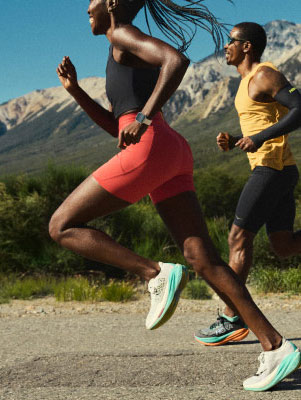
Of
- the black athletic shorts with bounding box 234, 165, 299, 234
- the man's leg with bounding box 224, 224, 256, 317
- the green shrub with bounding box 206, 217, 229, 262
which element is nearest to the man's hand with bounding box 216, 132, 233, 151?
the black athletic shorts with bounding box 234, 165, 299, 234

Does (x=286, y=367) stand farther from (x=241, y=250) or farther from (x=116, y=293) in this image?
(x=116, y=293)

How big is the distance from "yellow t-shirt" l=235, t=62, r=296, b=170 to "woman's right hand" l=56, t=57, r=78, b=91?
1.36 meters

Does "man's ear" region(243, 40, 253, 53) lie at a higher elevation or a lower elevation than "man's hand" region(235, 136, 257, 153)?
higher

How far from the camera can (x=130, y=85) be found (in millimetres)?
2787

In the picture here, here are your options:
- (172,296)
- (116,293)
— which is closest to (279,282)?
(116,293)

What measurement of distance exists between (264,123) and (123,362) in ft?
6.24

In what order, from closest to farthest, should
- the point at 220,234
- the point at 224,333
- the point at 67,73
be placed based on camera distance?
the point at 67,73 < the point at 224,333 < the point at 220,234

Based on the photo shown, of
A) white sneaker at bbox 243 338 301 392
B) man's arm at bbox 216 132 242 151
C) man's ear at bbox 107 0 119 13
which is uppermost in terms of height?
man's ear at bbox 107 0 119 13

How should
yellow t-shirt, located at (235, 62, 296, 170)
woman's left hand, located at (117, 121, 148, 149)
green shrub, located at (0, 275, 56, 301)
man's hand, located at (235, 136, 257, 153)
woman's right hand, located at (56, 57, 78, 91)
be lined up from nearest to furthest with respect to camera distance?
woman's left hand, located at (117, 121, 148, 149)
woman's right hand, located at (56, 57, 78, 91)
man's hand, located at (235, 136, 257, 153)
yellow t-shirt, located at (235, 62, 296, 170)
green shrub, located at (0, 275, 56, 301)

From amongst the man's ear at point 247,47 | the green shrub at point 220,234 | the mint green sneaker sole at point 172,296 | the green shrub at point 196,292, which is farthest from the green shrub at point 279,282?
the mint green sneaker sole at point 172,296

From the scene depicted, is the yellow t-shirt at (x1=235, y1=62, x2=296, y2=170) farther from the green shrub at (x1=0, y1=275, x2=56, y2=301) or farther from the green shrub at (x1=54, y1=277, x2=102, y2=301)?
the green shrub at (x1=0, y1=275, x2=56, y2=301)

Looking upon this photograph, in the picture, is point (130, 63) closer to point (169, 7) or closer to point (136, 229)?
point (169, 7)

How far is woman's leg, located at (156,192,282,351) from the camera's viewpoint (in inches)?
112

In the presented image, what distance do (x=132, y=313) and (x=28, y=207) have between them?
122 inches
